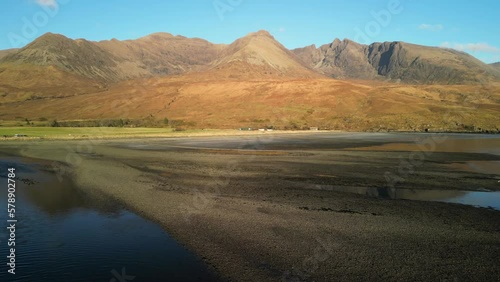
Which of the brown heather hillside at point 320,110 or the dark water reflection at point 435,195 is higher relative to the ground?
the brown heather hillside at point 320,110

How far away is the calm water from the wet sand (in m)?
1.06

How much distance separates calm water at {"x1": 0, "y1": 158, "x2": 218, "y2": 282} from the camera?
11.8 meters

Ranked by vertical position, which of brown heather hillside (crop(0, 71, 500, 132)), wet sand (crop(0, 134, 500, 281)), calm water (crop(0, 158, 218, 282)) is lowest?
calm water (crop(0, 158, 218, 282))

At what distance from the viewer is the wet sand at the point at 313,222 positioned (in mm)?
12633

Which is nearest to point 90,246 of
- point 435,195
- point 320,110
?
point 435,195

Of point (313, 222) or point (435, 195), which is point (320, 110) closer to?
point (435, 195)

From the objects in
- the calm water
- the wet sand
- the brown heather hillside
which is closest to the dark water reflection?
the wet sand

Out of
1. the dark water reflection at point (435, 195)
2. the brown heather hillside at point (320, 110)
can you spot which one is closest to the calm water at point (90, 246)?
the dark water reflection at point (435, 195)

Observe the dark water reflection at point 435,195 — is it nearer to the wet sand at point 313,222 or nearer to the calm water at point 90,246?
the wet sand at point 313,222

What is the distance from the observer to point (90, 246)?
14.5 meters

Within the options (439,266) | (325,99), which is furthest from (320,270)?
(325,99)

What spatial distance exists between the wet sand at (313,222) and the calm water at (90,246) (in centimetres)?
106

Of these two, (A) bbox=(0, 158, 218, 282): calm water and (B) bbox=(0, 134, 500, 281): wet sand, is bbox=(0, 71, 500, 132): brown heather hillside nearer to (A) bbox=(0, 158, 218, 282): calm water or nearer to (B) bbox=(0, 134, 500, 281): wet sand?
(B) bbox=(0, 134, 500, 281): wet sand

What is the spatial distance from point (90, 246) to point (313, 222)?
9.98 metres
